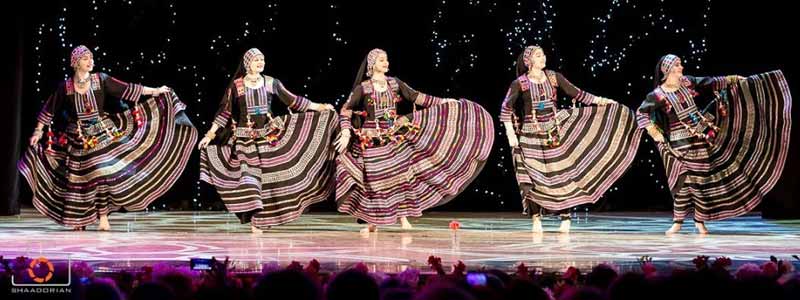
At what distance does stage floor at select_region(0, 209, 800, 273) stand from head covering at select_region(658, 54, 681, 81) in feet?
3.57

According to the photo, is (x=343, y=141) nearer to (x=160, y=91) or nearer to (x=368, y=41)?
(x=160, y=91)

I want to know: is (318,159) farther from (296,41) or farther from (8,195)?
(8,195)

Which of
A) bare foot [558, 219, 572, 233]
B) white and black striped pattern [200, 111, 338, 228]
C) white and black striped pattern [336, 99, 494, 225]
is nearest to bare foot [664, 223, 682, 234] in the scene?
bare foot [558, 219, 572, 233]

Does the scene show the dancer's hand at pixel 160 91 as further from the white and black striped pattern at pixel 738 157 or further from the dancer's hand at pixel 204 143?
the white and black striped pattern at pixel 738 157

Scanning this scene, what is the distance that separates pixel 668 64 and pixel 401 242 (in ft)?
7.80

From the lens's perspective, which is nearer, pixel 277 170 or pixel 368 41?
pixel 277 170

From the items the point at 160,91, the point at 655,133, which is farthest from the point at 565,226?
the point at 160,91

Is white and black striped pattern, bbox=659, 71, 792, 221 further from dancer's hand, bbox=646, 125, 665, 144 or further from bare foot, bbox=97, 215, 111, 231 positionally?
bare foot, bbox=97, 215, 111, 231

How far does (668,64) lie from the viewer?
27.6 ft

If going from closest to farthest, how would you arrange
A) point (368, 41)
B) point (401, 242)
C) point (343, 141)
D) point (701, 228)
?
point (401, 242) → point (701, 228) → point (343, 141) → point (368, 41)

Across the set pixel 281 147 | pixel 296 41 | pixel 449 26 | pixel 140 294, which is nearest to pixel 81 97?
pixel 281 147

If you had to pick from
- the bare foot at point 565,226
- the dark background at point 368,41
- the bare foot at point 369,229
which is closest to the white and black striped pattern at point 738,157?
the bare foot at point 565,226

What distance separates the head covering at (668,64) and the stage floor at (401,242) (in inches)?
42.8

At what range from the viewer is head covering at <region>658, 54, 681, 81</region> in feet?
27.6
